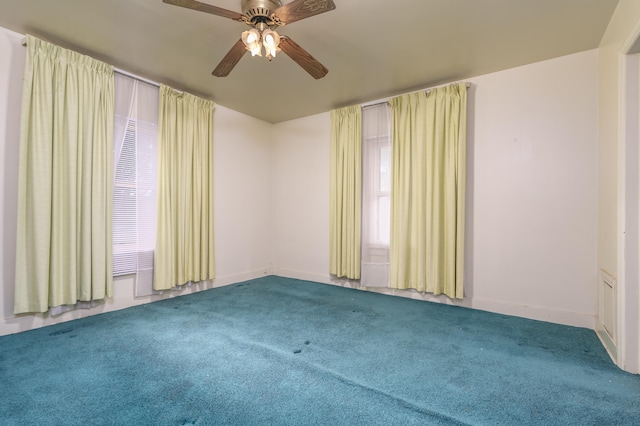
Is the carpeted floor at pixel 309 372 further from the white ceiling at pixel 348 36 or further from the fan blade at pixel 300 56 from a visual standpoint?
the white ceiling at pixel 348 36

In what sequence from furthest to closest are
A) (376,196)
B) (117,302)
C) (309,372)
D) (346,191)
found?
(346,191), (376,196), (117,302), (309,372)

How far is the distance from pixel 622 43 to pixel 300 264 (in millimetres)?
3893

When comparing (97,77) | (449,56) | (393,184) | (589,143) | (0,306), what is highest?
(449,56)

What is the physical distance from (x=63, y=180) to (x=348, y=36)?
2.69 m

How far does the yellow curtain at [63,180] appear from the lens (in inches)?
92.0

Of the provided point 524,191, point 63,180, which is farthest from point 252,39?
point 524,191

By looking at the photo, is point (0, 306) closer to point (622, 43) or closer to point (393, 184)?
point (393, 184)

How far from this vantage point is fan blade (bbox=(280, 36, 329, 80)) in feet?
6.40

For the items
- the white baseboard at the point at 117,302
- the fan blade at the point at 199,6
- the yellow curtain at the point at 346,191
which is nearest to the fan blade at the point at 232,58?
the fan blade at the point at 199,6

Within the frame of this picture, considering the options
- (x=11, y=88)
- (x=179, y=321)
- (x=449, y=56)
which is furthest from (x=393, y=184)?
(x=11, y=88)

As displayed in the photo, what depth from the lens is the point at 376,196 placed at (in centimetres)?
371

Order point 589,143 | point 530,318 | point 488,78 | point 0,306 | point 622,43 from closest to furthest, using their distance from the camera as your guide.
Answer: point 622,43 < point 0,306 < point 589,143 < point 530,318 < point 488,78

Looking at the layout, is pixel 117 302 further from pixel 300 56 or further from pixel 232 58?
pixel 300 56

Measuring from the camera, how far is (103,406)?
144 centimetres
